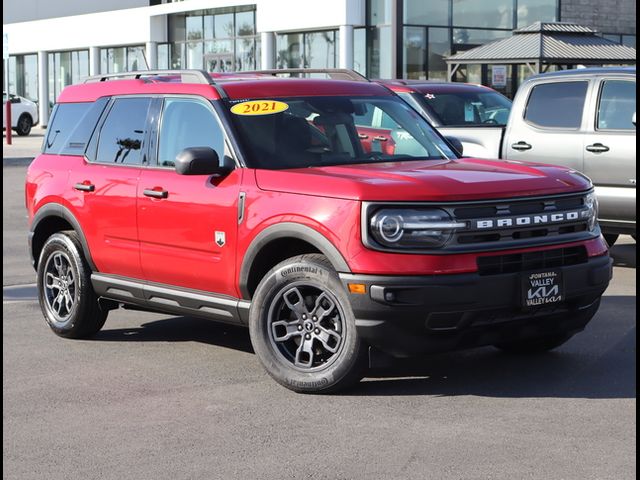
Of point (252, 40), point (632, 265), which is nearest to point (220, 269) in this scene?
point (632, 265)

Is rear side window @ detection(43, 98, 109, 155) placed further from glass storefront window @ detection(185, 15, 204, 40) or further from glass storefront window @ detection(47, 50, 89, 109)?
glass storefront window @ detection(47, 50, 89, 109)

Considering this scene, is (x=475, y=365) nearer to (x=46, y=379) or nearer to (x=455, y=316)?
(x=455, y=316)

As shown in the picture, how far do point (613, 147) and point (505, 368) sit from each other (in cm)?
445

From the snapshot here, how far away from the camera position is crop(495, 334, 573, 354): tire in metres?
7.62

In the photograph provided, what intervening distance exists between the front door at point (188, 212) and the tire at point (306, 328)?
1.36ft

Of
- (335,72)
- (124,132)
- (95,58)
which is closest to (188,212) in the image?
(124,132)

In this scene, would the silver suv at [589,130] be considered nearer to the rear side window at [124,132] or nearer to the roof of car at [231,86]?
the roof of car at [231,86]

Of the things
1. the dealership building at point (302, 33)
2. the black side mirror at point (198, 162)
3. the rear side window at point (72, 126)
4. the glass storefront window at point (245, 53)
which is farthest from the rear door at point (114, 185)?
the glass storefront window at point (245, 53)

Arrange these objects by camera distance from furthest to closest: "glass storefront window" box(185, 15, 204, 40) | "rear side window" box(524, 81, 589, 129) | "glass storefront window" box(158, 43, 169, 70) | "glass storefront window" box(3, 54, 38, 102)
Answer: "glass storefront window" box(3, 54, 38, 102) < "glass storefront window" box(158, 43, 169, 70) < "glass storefront window" box(185, 15, 204, 40) < "rear side window" box(524, 81, 589, 129)

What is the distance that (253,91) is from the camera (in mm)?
7613

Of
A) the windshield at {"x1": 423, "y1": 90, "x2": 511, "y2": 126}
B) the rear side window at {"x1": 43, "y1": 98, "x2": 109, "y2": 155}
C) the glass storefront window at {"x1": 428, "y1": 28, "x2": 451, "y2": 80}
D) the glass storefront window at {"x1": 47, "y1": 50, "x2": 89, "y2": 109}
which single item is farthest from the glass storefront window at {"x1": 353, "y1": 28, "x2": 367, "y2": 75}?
the rear side window at {"x1": 43, "y1": 98, "x2": 109, "y2": 155}

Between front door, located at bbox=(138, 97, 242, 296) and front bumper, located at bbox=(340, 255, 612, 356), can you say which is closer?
front bumper, located at bbox=(340, 255, 612, 356)

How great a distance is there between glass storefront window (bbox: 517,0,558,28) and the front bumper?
106ft

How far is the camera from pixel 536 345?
7.70 metres
